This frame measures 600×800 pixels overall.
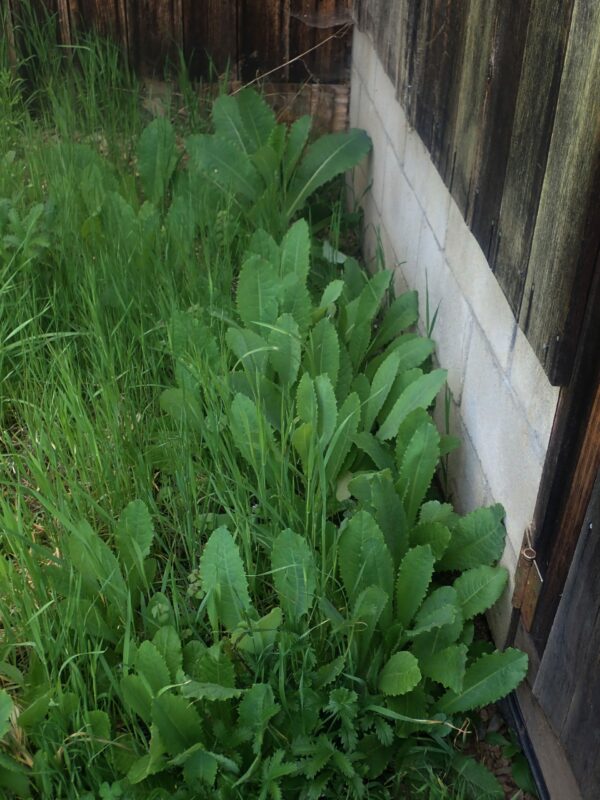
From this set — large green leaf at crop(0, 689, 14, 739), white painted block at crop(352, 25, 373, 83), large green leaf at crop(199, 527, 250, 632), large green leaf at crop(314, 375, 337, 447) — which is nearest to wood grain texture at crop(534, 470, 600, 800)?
large green leaf at crop(199, 527, 250, 632)

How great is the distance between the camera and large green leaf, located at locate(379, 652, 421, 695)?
5.08 ft

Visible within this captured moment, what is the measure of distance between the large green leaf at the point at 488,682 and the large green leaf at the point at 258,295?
1032 mm

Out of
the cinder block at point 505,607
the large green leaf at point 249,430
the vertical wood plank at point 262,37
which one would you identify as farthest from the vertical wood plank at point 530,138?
the vertical wood plank at point 262,37

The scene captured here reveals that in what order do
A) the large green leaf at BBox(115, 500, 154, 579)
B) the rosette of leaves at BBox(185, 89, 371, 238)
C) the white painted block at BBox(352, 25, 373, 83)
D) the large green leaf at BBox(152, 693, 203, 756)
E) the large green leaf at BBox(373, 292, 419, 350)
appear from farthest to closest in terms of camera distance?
the white painted block at BBox(352, 25, 373, 83) → the rosette of leaves at BBox(185, 89, 371, 238) → the large green leaf at BBox(373, 292, 419, 350) → the large green leaf at BBox(115, 500, 154, 579) → the large green leaf at BBox(152, 693, 203, 756)

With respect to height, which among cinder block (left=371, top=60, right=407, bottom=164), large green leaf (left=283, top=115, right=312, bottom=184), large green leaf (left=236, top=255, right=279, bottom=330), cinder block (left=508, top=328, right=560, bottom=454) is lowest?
large green leaf (left=236, top=255, right=279, bottom=330)

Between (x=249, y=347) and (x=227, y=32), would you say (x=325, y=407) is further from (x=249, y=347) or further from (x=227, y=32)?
(x=227, y=32)

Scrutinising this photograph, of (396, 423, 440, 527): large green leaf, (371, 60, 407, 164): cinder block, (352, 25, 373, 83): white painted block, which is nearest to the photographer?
(396, 423, 440, 527): large green leaf

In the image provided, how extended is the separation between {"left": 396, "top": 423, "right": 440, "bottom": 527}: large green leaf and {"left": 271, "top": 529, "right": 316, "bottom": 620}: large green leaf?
33 centimetres

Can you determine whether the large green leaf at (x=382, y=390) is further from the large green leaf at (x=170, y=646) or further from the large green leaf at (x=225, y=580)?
the large green leaf at (x=170, y=646)

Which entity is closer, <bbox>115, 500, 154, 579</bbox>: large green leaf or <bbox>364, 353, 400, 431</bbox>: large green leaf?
<bbox>115, 500, 154, 579</bbox>: large green leaf

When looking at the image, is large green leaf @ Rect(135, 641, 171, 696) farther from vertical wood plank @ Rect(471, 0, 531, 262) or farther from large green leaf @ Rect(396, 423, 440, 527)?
vertical wood plank @ Rect(471, 0, 531, 262)

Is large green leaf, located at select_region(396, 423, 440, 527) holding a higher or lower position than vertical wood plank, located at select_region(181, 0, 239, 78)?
lower

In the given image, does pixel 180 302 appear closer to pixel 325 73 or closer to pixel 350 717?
pixel 350 717

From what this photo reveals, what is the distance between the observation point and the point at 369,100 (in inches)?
136
